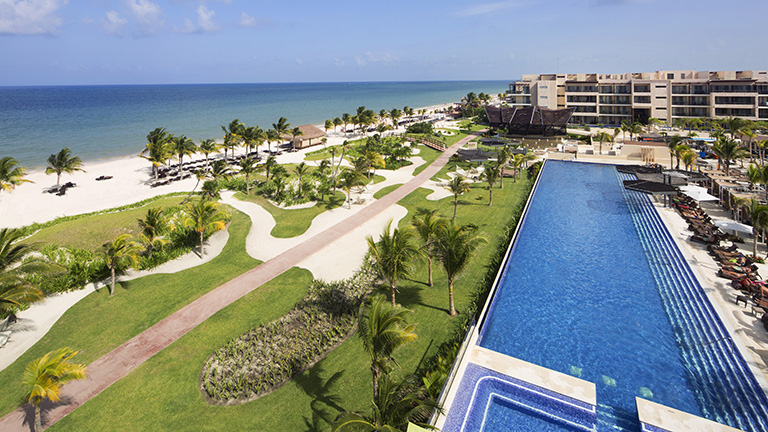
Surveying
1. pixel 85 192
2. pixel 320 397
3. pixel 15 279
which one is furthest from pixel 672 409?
pixel 85 192

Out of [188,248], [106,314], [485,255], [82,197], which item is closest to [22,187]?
[82,197]

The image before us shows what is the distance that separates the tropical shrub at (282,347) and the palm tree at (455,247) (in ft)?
17.1

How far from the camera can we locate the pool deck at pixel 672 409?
11078 millimetres

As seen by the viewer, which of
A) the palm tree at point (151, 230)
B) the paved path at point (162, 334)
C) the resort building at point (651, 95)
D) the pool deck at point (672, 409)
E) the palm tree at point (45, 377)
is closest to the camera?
the palm tree at point (45, 377)

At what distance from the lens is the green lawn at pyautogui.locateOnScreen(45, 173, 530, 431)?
11977 millimetres

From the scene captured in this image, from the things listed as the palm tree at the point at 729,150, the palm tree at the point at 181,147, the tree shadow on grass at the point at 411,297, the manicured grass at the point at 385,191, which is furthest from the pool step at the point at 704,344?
the palm tree at the point at 181,147

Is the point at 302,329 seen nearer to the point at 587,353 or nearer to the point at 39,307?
the point at 587,353

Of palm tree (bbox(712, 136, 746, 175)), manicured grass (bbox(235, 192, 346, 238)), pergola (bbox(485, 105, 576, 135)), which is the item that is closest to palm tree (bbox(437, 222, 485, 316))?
manicured grass (bbox(235, 192, 346, 238))

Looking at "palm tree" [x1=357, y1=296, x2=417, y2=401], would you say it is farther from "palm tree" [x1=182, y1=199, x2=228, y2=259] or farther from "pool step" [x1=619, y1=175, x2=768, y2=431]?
"palm tree" [x1=182, y1=199, x2=228, y2=259]

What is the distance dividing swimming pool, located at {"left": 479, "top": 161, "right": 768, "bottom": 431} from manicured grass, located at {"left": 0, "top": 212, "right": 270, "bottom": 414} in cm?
1193

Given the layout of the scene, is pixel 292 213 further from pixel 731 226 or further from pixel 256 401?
pixel 731 226

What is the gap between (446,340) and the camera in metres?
15.3

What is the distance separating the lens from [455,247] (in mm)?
15148

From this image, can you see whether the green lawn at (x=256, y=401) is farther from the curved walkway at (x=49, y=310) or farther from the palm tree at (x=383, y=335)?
the curved walkway at (x=49, y=310)
